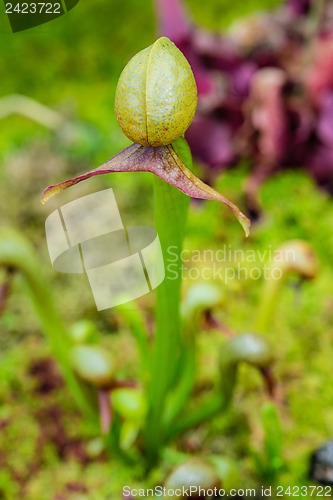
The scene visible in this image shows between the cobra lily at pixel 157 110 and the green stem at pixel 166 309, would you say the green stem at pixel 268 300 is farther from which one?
the cobra lily at pixel 157 110

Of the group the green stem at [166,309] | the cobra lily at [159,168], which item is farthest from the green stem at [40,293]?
the cobra lily at [159,168]

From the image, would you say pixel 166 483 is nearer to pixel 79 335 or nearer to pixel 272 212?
pixel 79 335

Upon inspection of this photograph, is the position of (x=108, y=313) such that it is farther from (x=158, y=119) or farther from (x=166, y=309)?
(x=158, y=119)

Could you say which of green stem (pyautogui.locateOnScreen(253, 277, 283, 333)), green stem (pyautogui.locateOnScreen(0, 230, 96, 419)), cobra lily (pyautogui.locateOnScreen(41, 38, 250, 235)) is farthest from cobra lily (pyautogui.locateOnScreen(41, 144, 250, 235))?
green stem (pyautogui.locateOnScreen(253, 277, 283, 333))

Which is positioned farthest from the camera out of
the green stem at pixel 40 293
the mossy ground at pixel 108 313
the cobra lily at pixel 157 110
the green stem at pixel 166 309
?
the mossy ground at pixel 108 313

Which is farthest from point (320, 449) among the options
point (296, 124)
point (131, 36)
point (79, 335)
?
point (131, 36)

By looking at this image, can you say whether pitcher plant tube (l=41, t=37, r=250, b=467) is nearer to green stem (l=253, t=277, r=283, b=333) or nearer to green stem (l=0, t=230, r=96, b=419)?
green stem (l=0, t=230, r=96, b=419)

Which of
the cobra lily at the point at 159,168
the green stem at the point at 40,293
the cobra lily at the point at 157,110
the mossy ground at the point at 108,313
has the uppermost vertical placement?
the cobra lily at the point at 157,110

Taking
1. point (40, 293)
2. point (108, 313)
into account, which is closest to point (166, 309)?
point (40, 293)
